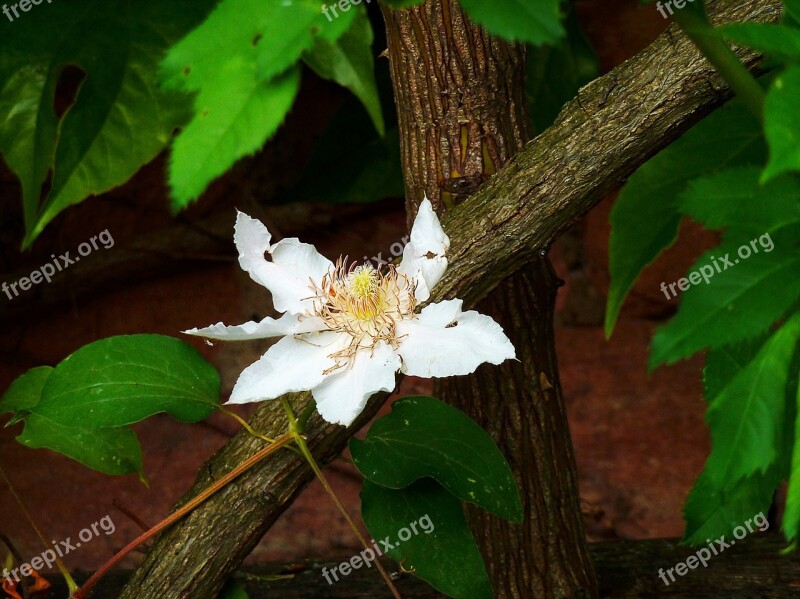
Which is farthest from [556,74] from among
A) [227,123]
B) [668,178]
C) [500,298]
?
[227,123]

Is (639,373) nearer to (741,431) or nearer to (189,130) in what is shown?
(741,431)

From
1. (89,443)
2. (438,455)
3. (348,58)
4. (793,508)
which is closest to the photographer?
(793,508)

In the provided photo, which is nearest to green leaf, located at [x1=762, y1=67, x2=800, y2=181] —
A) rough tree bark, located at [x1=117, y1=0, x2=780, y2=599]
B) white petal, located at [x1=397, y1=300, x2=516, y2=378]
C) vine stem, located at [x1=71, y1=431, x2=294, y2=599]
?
white petal, located at [x1=397, y1=300, x2=516, y2=378]

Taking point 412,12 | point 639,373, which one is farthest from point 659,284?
point 412,12

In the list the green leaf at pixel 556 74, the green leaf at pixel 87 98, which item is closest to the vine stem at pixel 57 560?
the green leaf at pixel 87 98

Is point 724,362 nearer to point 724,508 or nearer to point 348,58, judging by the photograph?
point 724,508
